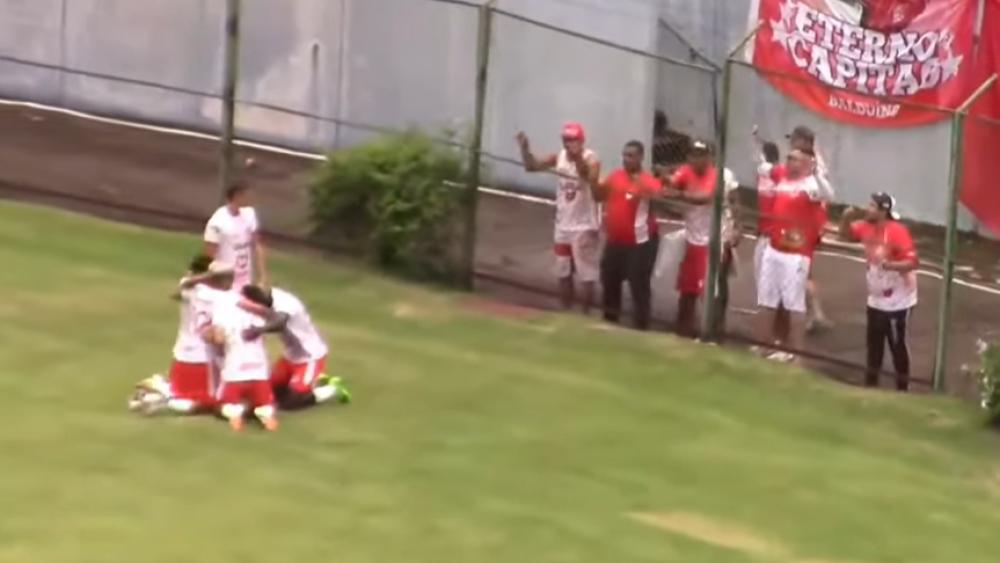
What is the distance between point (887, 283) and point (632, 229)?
211cm

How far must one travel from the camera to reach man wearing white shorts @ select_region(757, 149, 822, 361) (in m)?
14.3

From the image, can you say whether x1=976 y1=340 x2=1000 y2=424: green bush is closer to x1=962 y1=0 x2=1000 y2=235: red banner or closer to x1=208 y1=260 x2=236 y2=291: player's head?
x1=208 y1=260 x2=236 y2=291: player's head

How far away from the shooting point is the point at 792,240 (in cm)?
1434

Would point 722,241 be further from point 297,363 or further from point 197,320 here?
point 197,320

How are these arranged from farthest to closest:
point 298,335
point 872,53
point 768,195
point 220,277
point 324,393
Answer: point 872,53
point 768,195
point 324,393
point 298,335
point 220,277

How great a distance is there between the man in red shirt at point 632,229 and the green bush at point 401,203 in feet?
4.94

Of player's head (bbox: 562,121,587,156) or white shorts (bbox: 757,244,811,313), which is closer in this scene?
white shorts (bbox: 757,244,811,313)

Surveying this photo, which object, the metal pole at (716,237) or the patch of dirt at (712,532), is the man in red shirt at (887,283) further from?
the patch of dirt at (712,532)

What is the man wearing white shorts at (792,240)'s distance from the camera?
46.9ft

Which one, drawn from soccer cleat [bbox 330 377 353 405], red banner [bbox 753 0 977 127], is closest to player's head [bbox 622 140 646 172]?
soccer cleat [bbox 330 377 353 405]

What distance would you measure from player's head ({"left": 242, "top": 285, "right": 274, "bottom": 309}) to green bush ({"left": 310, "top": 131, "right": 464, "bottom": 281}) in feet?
14.5

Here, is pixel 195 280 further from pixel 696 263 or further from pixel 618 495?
pixel 696 263

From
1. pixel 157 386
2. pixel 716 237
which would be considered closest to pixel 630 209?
pixel 716 237

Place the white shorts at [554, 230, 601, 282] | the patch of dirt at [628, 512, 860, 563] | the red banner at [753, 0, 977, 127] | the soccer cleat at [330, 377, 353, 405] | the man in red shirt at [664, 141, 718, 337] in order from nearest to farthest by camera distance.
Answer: the patch of dirt at [628, 512, 860, 563]
the soccer cleat at [330, 377, 353, 405]
the man in red shirt at [664, 141, 718, 337]
the white shorts at [554, 230, 601, 282]
the red banner at [753, 0, 977, 127]
